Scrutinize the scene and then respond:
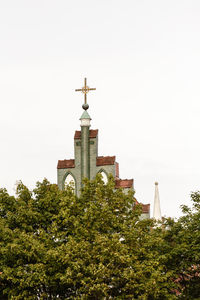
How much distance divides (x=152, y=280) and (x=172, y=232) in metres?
6.90

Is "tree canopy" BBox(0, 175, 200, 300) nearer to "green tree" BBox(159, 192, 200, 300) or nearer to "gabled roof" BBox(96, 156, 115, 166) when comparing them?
"green tree" BBox(159, 192, 200, 300)

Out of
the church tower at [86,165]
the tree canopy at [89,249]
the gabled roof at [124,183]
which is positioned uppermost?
the church tower at [86,165]

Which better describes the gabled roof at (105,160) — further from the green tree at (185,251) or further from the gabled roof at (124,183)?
the green tree at (185,251)

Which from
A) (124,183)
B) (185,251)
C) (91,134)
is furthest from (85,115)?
(185,251)

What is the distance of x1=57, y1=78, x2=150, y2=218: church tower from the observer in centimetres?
5553

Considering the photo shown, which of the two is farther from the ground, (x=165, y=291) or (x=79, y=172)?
(x=79, y=172)

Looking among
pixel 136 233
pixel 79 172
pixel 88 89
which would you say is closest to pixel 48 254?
pixel 136 233

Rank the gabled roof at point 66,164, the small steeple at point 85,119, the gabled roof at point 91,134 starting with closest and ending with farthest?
the gabled roof at point 66,164 < the gabled roof at point 91,134 < the small steeple at point 85,119

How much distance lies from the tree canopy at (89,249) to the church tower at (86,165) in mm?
12029

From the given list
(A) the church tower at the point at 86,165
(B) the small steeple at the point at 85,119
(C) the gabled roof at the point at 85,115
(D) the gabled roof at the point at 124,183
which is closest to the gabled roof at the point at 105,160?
(A) the church tower at the point at 86,165

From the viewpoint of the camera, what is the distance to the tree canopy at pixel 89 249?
1473 inches

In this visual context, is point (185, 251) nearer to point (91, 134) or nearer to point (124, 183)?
point (124, 183)

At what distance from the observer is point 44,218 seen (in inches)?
1640

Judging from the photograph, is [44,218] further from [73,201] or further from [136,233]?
[136,233]
